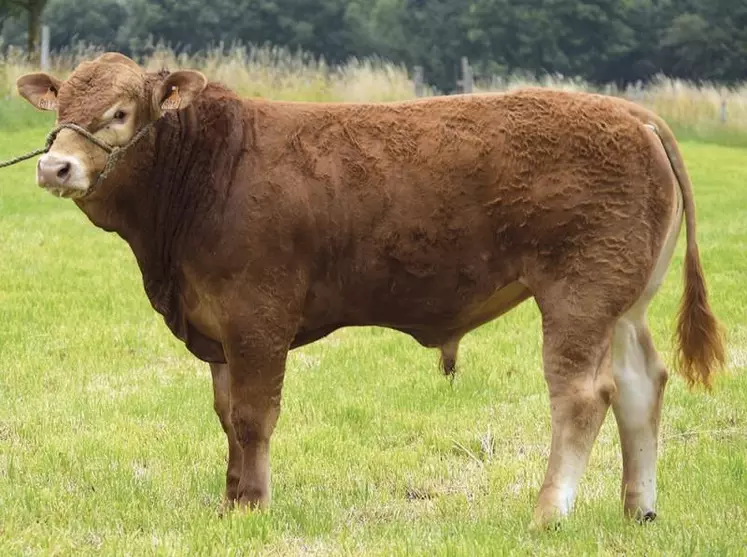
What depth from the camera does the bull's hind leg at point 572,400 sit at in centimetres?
436

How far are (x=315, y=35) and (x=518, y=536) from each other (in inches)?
2174

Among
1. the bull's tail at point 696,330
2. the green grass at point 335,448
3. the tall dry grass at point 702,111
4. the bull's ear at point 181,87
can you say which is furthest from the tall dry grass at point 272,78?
the bull's tail at point 696,330

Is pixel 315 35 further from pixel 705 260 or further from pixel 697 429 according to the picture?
pixel 697 429

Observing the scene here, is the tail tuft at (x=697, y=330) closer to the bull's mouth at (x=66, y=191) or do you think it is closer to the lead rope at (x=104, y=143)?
the lead rope at (x=104, y=143)

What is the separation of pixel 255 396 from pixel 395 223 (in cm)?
86

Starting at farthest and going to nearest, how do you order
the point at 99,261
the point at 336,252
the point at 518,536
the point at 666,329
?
the point at 99,261 < the point at 666,329 < the point at 336,252 < the point at 518,536

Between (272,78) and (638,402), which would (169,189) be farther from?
(272,78)

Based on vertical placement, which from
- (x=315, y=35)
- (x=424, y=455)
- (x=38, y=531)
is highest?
(x=38, y=531)

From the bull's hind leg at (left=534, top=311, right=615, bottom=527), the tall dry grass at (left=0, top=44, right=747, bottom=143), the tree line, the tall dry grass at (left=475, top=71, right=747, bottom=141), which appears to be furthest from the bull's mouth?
the tree line

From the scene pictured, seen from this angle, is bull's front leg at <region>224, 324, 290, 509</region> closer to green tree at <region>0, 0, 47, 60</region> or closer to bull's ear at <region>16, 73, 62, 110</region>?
bull's ear at <region>16, 73, 62, 110</region>

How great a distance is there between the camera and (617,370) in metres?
4.66

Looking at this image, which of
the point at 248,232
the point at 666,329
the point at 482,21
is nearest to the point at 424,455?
the point at 248,232

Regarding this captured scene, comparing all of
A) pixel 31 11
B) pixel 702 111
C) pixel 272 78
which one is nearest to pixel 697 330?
pixel 272 78

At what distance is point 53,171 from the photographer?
4113mm
